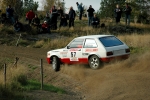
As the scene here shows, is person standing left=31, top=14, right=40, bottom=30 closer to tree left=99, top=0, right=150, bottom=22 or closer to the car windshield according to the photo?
the car windshield

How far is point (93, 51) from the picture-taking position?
17.1 metres

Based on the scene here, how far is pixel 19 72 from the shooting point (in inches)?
634

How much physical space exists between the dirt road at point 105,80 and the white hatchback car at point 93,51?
1.01 ft

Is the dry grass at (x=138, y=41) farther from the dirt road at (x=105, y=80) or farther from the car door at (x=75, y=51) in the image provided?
the car door at (x=75, y=51)

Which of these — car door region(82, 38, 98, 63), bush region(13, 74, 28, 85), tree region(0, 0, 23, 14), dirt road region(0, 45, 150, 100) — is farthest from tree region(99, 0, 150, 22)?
bush region(13, 74, 28, 85)

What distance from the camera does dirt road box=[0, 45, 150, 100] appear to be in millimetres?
12969

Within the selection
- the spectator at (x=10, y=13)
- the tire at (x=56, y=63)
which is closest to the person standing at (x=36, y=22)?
the spectator at (x=10, y=13)

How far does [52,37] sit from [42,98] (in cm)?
1808

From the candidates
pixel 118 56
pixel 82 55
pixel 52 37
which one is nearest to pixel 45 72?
pixel 82 55

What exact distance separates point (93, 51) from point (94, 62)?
48 centimetres

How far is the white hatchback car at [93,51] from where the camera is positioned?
1672cm

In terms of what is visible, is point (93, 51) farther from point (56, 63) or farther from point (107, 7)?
point (107, 7)

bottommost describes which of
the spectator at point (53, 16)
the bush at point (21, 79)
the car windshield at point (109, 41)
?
the bush at point (21, 79)

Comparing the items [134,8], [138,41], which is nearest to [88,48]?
[138,41]
